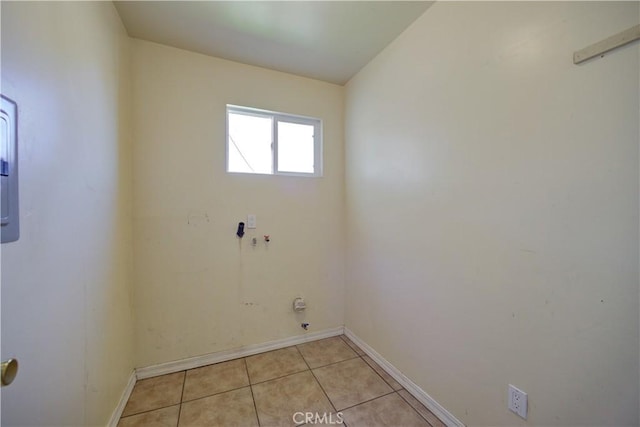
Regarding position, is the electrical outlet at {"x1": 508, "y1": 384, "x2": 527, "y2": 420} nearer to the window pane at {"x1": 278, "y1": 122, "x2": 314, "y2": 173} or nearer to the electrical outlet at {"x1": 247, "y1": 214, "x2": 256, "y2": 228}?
the electrical outlet at {"x1": 247, "y1": 214, "x2": 256, "y2": 228}

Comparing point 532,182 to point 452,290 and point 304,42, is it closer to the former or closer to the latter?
point 452,290

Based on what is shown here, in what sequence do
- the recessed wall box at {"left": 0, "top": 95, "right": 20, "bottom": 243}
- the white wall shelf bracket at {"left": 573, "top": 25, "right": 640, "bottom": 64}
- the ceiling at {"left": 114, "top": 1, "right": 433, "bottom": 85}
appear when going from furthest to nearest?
the ceiling at {"left": 114, "top": 1, "right": 433, "bottom": 85}
the white wall shelf bracket at {"left": 573, "top": 25, "right": 640, "bottom": 64}
the recessed wall box at {"left": 0, "top": 95, "right": 20, "bottom": 243}

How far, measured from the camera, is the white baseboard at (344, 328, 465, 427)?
4.70 feet

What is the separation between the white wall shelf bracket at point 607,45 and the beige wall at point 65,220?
1.89 m

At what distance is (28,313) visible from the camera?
78 cm

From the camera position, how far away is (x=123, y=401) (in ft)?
5.10

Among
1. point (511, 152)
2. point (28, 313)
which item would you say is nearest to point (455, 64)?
point (511, 152)

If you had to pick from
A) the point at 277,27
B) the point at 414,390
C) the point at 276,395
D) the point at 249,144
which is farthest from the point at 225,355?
the point at 277,27

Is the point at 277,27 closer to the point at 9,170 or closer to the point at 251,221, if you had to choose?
the point at 251,221

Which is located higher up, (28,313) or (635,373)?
(28,313)

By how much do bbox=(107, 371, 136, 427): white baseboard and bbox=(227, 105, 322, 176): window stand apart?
66.9 inches

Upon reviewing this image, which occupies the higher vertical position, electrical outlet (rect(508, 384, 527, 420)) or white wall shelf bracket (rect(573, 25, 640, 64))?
white wall shelf bracket (rect(573, 25, 640, 64))

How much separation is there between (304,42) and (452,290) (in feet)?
6.62

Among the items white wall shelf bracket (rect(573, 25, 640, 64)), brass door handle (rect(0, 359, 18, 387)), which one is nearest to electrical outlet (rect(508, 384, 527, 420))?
→ white wall shelf bracket (rect(573, 25, 640, 64))
